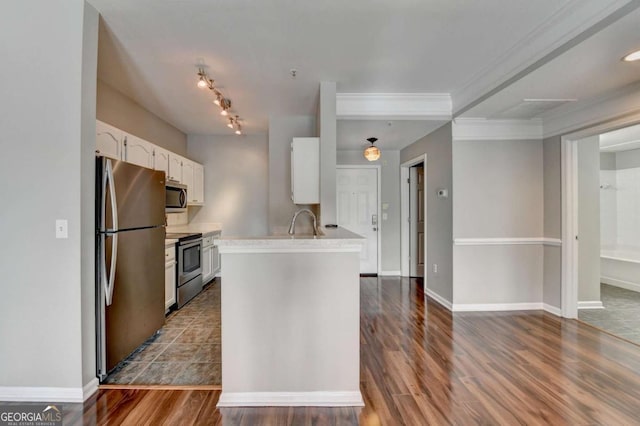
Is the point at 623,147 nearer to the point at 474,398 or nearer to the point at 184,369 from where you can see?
the point at 474,398

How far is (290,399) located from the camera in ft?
6.26

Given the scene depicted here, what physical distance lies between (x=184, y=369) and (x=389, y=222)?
13.5 feet

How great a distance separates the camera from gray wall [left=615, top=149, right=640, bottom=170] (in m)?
4.98

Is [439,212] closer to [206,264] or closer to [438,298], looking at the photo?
[438,298]

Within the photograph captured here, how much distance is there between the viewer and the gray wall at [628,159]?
16.4ft

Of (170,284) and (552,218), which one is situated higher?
(552,218)

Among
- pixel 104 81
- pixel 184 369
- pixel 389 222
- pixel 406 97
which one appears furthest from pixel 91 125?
pixel 389 222

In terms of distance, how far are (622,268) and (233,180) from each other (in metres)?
6.46

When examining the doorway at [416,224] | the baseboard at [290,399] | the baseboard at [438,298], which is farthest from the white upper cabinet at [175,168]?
the baseboard at [438,298]

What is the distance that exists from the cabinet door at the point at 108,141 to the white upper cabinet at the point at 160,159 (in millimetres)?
718

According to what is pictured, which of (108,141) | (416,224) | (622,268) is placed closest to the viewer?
(108,141)

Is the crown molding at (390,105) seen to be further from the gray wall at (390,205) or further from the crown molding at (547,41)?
the gray wall at (390,205)

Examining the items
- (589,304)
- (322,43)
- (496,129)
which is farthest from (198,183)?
(589,304)

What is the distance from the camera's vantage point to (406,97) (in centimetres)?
349
